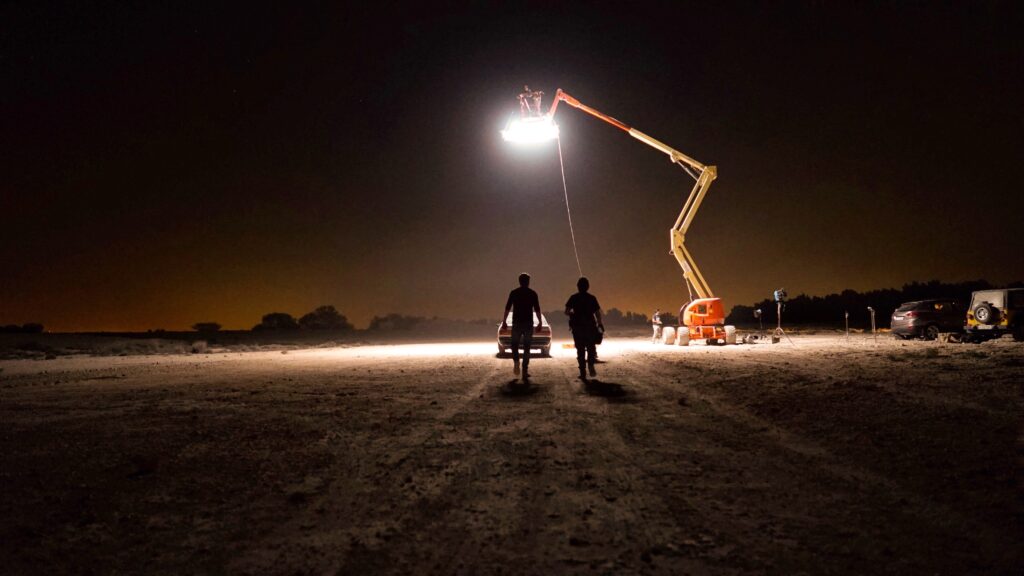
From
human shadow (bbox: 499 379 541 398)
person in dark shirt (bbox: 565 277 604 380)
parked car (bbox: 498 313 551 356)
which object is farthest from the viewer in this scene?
parked car (bbox: 498 313 551 356)

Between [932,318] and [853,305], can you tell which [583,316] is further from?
[853,305]

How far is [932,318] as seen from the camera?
24922 millimetres

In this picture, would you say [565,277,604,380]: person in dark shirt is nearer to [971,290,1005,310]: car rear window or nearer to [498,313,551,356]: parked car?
[498,313,551,356]: parked car

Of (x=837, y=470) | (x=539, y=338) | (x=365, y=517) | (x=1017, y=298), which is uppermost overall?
(x=1017, y=298)

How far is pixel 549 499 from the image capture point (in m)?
4.81

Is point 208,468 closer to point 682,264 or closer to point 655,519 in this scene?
point 655,519

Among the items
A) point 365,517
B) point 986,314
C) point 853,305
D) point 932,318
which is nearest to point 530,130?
point 986,314

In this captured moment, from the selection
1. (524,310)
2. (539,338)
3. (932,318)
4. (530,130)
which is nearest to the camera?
(524,310)

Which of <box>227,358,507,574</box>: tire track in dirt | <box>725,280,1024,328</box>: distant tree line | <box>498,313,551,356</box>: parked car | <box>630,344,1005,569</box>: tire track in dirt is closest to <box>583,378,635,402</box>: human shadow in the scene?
<box>630,344,1005,569</box>: tire track in dirt

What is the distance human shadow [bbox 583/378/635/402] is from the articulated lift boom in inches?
552

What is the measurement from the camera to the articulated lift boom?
2431 cm

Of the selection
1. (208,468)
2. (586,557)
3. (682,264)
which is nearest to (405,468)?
(208,468)

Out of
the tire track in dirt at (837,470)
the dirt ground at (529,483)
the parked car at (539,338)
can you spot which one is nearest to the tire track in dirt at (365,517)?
the dirt ground at (529,483)

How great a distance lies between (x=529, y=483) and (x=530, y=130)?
66.9ft
